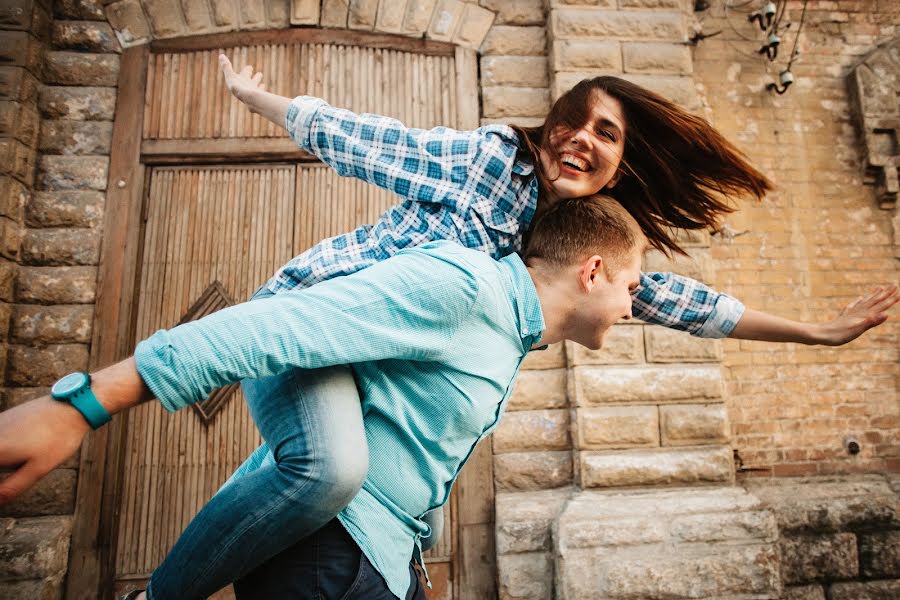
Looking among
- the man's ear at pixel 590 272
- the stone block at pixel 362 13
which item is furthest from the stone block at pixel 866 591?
the stone block at pixel 362 13

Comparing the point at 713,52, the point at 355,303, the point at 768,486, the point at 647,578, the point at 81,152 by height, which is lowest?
the point at 647,578

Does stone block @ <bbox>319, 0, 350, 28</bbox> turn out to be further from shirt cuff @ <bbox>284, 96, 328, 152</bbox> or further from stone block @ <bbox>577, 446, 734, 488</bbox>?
stone block @ <bbox>577, 446, 734, 488</bbox>

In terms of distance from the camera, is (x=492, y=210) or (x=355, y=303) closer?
(x=355, y=303)

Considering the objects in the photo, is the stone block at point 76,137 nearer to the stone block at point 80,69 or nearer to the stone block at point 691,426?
the stone block at point 80,69

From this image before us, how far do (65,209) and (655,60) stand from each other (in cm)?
442

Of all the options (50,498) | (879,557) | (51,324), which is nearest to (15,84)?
(51,324)

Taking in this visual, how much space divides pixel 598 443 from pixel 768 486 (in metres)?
1.81

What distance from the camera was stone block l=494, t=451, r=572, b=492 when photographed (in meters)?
3.60

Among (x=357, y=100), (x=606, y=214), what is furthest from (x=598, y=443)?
(x=357, y=100)

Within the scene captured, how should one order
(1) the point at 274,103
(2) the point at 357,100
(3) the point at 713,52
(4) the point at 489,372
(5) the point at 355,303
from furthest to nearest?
(3) the point at 713,52 < (2) the point at 357,100 < (1) the point at 274,103 < (4) the point at 489,372 < (5) the point at 355,303

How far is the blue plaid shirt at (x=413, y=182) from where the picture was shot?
173 centimetres

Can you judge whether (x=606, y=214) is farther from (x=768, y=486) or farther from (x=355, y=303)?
(x=768, y=486)

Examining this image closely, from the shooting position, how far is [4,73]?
3.82 meters

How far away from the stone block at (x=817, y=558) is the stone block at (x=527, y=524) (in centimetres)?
163
